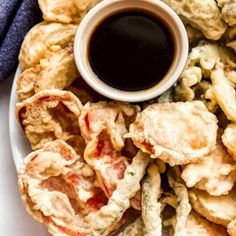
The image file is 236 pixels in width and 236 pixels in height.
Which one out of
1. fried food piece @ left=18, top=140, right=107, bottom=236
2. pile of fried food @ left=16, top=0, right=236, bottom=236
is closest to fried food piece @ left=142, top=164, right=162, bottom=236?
pile of fried food @ left=16, top=0, right=236, bottom=236

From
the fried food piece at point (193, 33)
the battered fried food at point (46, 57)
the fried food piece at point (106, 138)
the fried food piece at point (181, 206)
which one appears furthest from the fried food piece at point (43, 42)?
the fried food piece at point (181, 206)

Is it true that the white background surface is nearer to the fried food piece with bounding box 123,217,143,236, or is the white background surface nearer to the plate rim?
the plate rim

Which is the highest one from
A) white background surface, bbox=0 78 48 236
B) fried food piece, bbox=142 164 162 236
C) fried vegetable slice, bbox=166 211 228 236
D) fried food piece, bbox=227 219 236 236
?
fried food piece, bbox=142 164 162 236

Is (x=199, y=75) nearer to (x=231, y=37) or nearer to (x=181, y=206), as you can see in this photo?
(x=231, y=37)

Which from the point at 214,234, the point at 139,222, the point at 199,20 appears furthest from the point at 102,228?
the point at 199,20

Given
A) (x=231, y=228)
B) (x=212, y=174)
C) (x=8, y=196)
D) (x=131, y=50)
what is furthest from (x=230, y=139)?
(x=8, y=196)

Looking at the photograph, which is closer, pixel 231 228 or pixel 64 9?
pixel 231 228
